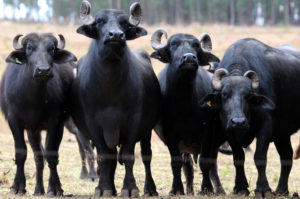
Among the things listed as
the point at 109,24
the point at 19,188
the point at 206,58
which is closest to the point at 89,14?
the point at 109,24

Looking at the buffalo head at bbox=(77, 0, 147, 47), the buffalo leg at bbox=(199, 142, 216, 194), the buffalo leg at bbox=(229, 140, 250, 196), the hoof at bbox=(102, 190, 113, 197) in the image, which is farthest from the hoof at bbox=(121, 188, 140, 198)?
the buffalo head at bbox=(77, 0, 147, 47)

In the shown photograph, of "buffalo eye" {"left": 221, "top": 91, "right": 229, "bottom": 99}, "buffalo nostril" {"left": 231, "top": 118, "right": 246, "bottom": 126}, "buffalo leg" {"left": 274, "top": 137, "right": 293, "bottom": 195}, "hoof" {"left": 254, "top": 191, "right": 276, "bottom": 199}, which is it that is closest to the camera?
"buffalo nostril" {"left": 231, "top": 118, "right": 246, "bottom": 126}

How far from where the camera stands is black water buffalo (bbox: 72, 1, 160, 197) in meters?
Answer: 8.72

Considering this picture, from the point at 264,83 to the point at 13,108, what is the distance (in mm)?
4064

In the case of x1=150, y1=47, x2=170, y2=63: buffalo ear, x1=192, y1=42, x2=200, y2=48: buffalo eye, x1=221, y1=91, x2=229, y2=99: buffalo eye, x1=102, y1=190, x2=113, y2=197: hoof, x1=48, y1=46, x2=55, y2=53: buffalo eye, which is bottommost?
x1=102, y1=190, x2=113, y2=197: hoof

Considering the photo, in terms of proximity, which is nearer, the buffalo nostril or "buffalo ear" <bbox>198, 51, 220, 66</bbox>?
the buffalo nostril

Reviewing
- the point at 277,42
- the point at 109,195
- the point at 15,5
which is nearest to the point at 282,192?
the point at 109,195

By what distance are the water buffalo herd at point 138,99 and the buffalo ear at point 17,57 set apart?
0.05ft

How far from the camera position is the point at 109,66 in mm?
8711

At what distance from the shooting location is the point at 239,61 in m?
9.33

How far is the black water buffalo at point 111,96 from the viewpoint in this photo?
8.72 meters

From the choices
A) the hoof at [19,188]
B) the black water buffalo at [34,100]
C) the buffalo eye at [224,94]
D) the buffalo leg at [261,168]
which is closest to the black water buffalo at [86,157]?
the black water buffalo at [34,100]

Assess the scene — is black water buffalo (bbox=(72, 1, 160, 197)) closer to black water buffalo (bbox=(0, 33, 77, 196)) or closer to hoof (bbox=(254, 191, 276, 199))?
black water buffalo (bbox=(0, 33, 77, 196))

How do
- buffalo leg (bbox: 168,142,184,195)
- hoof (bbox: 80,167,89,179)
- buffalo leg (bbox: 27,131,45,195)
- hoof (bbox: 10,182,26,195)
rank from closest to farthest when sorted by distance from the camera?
Result: hoof (bbox: 10,182,26,195) → buffalo leg (bbox: 27,131,45,195) → buffalo leg (bbox: 168,142,184,195) → hoof (bbox: 80,167,89,179)
